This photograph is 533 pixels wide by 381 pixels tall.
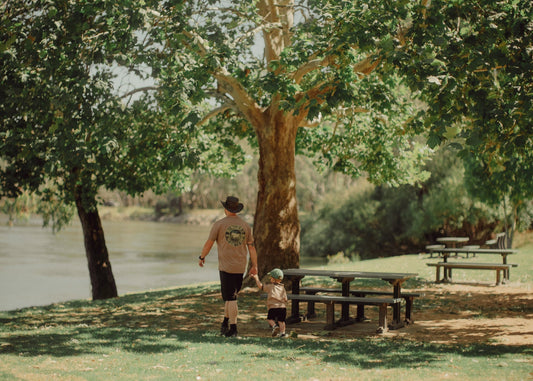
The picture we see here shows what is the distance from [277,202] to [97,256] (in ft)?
25.1

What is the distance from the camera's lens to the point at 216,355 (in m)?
7.91

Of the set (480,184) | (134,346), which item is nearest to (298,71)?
(134,346)

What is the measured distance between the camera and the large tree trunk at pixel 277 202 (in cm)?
1452

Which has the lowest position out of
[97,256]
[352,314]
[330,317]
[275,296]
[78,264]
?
[78,264]

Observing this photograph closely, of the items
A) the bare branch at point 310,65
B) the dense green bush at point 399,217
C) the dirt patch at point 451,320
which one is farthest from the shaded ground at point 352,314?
the dense green bush at point 399,217

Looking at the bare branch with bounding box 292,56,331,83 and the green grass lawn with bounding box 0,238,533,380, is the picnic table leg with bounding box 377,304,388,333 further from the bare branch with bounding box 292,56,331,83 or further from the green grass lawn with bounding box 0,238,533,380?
the bare branch with bounding box 292,56,331,83

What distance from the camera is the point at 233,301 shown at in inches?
361

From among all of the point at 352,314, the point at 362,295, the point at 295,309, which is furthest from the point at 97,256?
the point at 362,295

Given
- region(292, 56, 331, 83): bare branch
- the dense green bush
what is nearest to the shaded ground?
region(292, 56, 331, 83): bare branch

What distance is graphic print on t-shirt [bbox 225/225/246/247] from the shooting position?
904 cm

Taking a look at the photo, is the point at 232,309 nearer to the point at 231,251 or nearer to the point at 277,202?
the point at 231,251

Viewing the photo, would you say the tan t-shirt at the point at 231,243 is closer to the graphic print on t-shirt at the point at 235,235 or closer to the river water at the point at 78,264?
the graphic print on t-shirt at the point at 235,235

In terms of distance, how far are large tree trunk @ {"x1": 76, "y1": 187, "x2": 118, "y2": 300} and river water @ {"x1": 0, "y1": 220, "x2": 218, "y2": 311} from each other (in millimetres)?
7911

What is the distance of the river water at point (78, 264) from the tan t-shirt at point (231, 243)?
64.2ft
